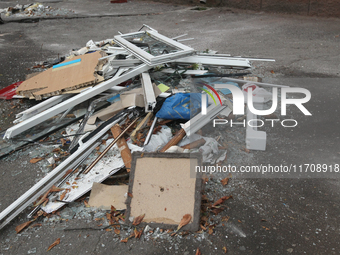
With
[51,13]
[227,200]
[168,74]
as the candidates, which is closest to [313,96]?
[168,74]

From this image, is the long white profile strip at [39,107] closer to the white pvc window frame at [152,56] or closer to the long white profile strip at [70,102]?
the long white profile strip at [70,102]

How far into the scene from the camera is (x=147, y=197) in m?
2.68

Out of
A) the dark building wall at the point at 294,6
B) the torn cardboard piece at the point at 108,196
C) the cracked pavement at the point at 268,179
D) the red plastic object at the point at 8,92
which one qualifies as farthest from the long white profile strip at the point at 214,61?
the dark building wall at the point at 294,6

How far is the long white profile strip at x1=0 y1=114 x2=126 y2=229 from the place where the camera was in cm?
271

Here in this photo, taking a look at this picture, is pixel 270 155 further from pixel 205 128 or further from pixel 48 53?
pixel 48 53

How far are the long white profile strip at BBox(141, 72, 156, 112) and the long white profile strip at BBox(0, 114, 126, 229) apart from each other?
0.62 meters

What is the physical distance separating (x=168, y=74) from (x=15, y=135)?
2.41 meters

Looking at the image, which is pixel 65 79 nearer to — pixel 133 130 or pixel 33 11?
pixel 133 130

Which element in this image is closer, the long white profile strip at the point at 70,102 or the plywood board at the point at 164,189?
the plywood board at the point at 164,189

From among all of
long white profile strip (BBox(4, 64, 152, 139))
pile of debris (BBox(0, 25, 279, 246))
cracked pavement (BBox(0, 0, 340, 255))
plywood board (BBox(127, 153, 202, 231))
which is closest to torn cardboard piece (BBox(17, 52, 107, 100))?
pile of debris (BBox(0, 25, 279, 246))

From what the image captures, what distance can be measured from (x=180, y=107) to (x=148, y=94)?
48 cm

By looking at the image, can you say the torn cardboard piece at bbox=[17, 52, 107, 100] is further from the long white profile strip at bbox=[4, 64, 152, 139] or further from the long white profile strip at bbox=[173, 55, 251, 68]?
the long white profile strip at bbox=[173, 55, 251, 68]

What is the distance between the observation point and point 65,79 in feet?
14.2

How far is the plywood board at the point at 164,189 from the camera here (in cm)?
256
